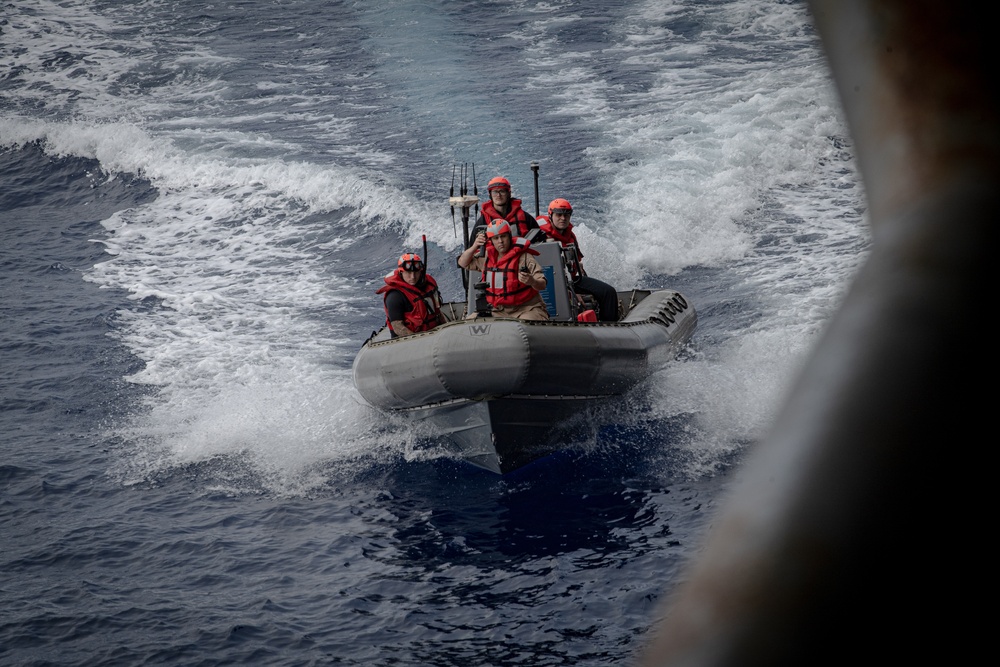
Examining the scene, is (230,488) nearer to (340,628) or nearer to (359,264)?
(340,628)

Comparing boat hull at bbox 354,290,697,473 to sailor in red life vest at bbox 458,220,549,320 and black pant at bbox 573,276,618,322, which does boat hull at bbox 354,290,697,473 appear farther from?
black pant at bbox 573,276,618,322

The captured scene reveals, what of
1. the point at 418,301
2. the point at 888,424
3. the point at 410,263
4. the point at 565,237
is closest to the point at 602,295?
the point at 565,237

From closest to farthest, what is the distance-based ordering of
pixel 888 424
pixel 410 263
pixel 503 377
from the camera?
pixel 888 424 < pixel 503 377 < pixel 410 263

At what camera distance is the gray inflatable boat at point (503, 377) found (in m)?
7.36

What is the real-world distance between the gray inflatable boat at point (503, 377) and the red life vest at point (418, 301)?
467mm

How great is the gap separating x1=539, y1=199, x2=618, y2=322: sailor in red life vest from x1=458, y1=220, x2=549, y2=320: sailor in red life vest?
917 mm

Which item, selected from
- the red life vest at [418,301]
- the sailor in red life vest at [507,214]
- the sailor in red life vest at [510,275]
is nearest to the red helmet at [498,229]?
the sailor in red life vest at [510,275]

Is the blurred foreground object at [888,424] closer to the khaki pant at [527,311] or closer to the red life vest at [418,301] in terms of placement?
the khaki pant at [527,311]

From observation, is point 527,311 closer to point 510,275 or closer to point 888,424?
point 510,275

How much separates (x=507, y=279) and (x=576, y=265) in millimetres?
1215

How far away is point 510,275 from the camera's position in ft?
26.7

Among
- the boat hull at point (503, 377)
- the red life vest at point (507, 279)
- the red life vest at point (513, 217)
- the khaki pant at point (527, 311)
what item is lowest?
the boat hull at point (503, 377)

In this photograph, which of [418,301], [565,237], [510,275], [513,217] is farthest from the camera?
[565,237]

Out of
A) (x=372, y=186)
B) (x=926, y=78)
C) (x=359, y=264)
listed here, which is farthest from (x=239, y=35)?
(x=926, y=78)
